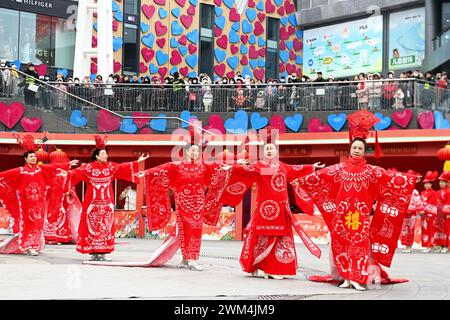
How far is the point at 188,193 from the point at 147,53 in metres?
27.2

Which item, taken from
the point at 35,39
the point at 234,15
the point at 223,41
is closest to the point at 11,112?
the point at 35,39

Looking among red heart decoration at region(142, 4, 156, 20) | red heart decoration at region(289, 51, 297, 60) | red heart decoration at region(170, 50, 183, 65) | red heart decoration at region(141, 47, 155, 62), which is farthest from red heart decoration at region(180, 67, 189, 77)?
red heart decoration at region(289, 51, 297, 60)

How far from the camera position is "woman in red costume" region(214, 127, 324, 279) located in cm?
1220

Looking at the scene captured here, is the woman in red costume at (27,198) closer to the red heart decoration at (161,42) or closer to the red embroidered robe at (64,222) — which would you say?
the red embroidered robe at (64,222)

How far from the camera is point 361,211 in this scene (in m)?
10.8

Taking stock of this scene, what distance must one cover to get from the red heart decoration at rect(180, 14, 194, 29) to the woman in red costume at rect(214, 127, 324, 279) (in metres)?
28.7

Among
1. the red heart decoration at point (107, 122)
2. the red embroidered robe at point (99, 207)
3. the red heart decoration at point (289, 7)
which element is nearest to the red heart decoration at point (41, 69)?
the red heart decoration at point (107, 122)

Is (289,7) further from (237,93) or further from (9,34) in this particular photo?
(237,93)

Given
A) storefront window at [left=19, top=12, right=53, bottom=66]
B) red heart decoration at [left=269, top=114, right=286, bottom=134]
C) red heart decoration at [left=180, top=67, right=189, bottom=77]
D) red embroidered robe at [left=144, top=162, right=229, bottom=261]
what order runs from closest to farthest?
red embroidered robe at [left=144, top=162, right=229, bottom=261]
red heart decoration at [left=269, top=114, right=286, bottom=134]
storefront window at [left=19, top=12, right=53, bottom=66]
red heart decoration at [left=180, top=67, right=189, bottom=77]

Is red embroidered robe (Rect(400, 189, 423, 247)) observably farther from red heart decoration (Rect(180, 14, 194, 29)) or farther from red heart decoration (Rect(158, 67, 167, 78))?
red heart decoration (Rect(180, 14, 194, 29))

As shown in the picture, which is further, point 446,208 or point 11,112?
point 11,112

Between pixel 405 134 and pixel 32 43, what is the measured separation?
730 inches

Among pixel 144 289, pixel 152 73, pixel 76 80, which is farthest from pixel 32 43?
pixel 144 289

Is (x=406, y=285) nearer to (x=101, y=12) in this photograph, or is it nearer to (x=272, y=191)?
(x=272, y=191)
